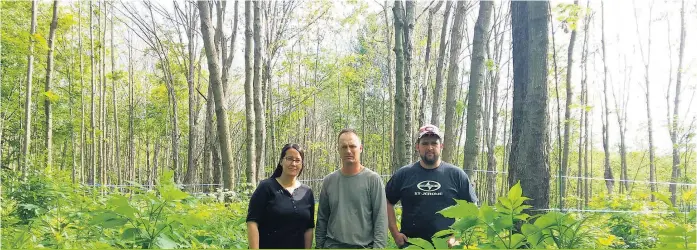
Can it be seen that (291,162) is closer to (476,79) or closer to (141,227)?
(141,227)

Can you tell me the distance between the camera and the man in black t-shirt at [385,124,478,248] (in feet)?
9.26

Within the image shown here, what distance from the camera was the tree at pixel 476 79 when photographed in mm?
6629

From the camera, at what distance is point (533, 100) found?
270 centimetres

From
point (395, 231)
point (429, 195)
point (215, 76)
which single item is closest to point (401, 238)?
point (395, 231)

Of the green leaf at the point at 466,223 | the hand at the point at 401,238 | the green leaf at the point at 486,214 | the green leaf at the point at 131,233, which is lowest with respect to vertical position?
the hand at the point at 401,238

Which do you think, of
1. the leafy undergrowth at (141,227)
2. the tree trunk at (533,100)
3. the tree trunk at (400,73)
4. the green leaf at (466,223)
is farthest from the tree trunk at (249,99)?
the green leaf at (466,223)

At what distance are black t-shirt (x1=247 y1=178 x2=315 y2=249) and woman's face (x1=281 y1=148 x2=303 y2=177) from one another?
0.37ft

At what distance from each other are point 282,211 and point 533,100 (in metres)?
1.72

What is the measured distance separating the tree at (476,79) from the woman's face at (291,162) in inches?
180

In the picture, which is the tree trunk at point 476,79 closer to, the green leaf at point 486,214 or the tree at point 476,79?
the tree at point 476,79

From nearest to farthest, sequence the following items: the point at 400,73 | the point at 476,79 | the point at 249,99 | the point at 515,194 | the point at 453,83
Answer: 1. the point at 515,194
2. the point at 476,79
3. the point at 400,73
4. the point at 453,83
5. the point at 249,99

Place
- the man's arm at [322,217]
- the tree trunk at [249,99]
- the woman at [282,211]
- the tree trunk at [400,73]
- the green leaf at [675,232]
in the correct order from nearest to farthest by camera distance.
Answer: the green leaf at [675,232], the woman at [282,211], the man's arm at [322,217], the tree trunk at [400,73], the tree trunk at [249,99]

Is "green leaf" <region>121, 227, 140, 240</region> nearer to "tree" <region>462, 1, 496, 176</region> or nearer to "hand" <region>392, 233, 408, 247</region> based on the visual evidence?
"hand" <region>392, 233, 408, 247</region>

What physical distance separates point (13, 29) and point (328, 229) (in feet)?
44.2
